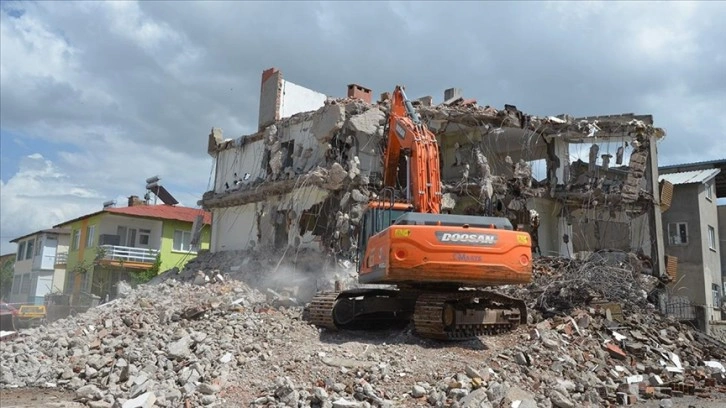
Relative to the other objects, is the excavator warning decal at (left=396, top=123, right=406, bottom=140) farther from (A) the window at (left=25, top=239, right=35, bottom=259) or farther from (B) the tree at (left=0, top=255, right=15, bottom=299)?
(B) the tree at (left=0, top=255, right=15, bottom=299)

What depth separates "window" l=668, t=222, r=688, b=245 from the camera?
1053 inches

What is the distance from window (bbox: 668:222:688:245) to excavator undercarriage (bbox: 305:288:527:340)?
18056 millimetres

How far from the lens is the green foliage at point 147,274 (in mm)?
34531

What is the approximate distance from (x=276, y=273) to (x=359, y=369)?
31.3ft

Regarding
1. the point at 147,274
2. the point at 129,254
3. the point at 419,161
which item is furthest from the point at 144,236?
the point at 419,161

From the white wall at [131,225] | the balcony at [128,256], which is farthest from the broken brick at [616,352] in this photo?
the white wall at [131,225]

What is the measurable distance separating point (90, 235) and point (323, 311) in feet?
100

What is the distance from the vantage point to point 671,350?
1236 cm

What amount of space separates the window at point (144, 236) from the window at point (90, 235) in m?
2.66

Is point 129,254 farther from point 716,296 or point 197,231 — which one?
point 716,296

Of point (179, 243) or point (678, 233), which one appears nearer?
point (678, 233)

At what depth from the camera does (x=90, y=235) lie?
125ft

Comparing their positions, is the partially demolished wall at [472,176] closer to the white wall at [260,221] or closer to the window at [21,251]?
the white wall at [260,221]

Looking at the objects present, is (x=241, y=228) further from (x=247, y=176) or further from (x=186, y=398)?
(x=186, y=398)
